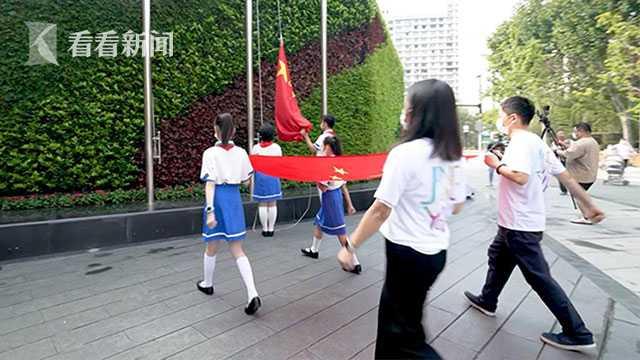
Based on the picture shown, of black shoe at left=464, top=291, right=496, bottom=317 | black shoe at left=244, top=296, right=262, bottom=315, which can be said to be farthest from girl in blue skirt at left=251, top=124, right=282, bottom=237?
black shoe at left=464, top=291, right=496, bottom=317

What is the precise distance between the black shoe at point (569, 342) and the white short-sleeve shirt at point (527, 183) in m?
0.79

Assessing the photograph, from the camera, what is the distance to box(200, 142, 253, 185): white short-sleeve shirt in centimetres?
336

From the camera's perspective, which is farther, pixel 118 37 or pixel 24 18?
pixel 118 37

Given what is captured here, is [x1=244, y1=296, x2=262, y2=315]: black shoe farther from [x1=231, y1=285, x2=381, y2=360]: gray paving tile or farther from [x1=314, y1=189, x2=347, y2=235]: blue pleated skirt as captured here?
[x1=314, y1=189, x2=347, y2=235]: blue pleated skirt

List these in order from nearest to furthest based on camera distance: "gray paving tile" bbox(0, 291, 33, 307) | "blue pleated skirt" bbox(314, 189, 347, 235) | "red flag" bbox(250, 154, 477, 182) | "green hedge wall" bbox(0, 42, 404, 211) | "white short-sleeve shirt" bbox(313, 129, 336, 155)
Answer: "gray paving tile" bbox(0, 291, 33, 307), "red flag" bbox(250, 154, 477, 182), "blue pleated skirt" bbox(314, 189, 347, 235), "white short-sleeve shirt" bbox(313, 129, 336, 155), "green hedge wall" bbox(0, 42, 404, 211)

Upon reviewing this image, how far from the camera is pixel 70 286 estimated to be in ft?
13.3

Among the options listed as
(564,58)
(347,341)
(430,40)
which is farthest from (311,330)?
(430,40)

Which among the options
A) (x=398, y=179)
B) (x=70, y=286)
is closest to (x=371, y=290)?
(x=398, y=179)

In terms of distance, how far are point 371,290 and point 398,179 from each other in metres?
2.36

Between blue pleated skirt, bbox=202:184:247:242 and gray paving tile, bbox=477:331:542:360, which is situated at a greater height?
blue pleated skirt, bbox=202:184:247:242

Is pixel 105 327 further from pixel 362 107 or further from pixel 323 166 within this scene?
pixel 362 107

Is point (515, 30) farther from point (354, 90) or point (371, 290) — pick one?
point (371, 290)

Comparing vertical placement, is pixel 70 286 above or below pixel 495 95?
below

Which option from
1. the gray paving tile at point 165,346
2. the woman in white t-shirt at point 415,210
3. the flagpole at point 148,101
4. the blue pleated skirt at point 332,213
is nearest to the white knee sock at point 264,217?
the flagpole at point 148,101
